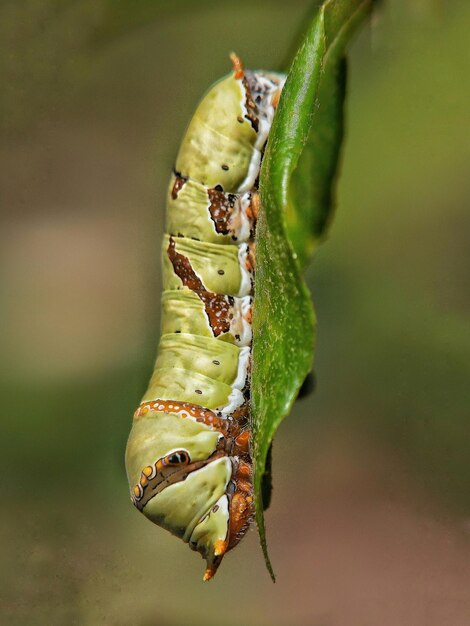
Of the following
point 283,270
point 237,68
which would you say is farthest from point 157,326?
point 283,270

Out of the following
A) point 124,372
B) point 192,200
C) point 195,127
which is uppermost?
point 195,127

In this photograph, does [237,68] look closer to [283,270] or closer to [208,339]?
[208,339]

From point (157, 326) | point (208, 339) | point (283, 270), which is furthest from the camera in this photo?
point (157, 326)

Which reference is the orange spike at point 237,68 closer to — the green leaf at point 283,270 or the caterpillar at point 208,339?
Answer: the caterpillar at point 208,339

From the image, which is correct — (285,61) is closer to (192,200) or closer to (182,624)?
(192,200)

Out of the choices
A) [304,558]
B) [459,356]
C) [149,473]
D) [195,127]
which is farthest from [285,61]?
[304,558]

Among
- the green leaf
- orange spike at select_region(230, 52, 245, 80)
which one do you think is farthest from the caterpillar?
the green leaf
